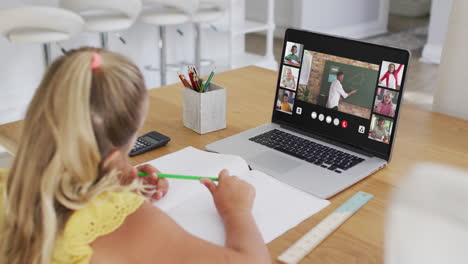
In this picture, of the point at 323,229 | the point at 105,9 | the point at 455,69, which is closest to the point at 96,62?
the point at 323,229

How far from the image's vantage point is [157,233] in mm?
744

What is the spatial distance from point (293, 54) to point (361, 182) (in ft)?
1.25

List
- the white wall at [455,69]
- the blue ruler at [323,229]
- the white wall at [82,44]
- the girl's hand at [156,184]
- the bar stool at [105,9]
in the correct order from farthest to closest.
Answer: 1. the white wall at [82,44]
2. the bar stool at [105,9]
3. the white wall at [455,69]
4. the girl's hand at [156,184]
5. the blue ruler at [323,229]

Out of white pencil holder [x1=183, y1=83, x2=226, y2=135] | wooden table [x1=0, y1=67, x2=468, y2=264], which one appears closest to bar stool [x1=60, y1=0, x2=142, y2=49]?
wooden table [x1=0, y1=67, x2=468, y2=264]

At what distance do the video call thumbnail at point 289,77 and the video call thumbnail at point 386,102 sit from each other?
0.22 meters

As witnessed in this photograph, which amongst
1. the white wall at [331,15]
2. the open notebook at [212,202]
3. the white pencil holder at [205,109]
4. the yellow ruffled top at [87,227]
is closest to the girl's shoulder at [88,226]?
the yellow ruffled top at [87,227]

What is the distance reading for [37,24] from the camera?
2.64 m

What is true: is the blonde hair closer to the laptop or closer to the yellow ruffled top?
the yellow ruffled top

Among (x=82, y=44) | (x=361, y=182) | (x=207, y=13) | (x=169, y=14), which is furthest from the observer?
(x=82, y=44)

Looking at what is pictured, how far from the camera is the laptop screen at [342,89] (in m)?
1.12

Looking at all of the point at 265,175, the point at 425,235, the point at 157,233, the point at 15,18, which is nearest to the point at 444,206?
the point at 425,235

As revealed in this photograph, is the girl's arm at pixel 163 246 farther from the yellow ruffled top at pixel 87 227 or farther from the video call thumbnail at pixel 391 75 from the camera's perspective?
the video call thumbnail at pixel 391 75

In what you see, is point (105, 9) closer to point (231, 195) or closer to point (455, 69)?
point (455, 69)

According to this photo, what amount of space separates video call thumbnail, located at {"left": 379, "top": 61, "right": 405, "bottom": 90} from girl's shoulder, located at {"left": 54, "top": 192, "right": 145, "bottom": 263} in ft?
2.11
